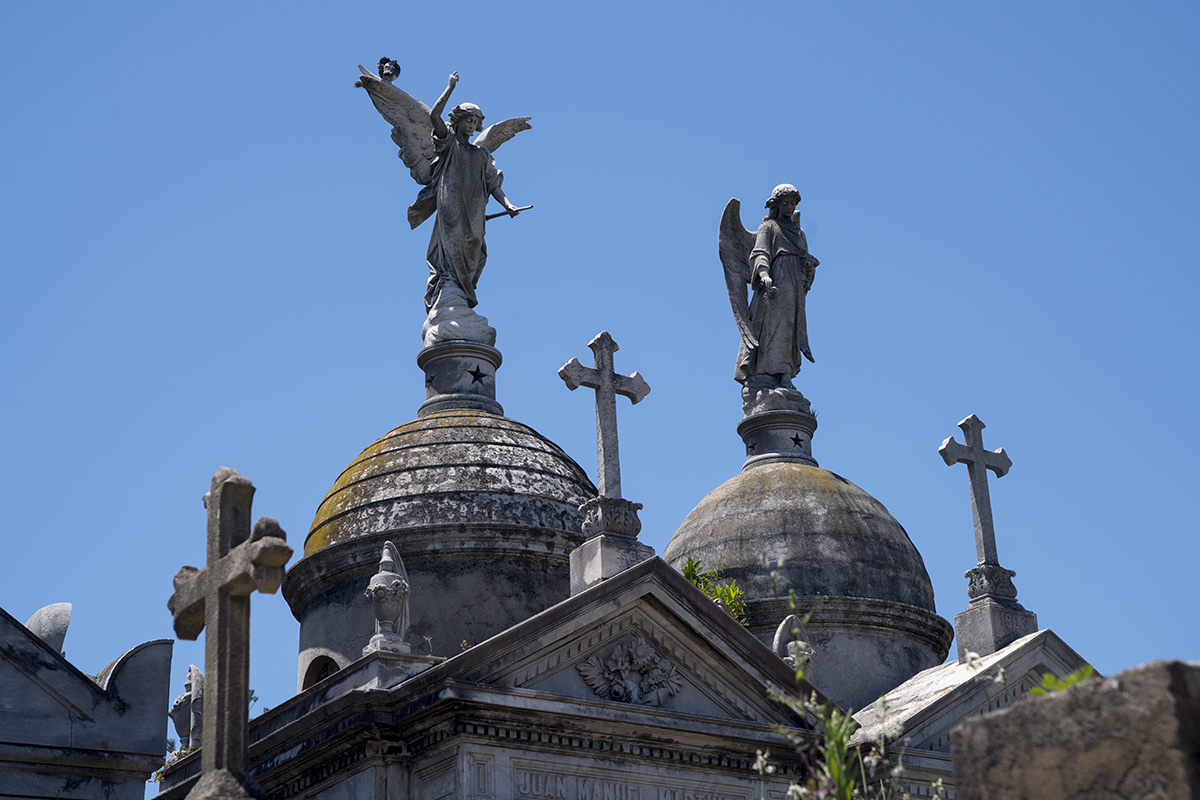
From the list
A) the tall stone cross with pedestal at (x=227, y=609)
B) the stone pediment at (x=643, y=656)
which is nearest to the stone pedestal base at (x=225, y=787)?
the tall stone cross with pedestal at (x=227, y=609)

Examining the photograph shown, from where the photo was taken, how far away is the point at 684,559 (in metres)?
18.2

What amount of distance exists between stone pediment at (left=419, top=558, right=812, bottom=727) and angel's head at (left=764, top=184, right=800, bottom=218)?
780 cm

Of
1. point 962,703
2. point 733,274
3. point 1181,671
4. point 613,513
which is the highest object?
point 733,274

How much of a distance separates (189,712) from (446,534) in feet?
11.3

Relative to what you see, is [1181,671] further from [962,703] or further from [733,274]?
[733,274]

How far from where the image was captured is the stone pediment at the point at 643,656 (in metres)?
12.6

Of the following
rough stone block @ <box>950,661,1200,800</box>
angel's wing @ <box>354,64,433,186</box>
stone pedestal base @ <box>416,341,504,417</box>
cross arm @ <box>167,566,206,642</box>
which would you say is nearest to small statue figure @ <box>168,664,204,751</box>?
stone pedestal base @ <box>416,341,504,417</box>

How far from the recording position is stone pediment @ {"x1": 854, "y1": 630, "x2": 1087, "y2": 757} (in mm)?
14578

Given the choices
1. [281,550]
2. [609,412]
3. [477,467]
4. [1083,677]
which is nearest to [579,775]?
[609,412]

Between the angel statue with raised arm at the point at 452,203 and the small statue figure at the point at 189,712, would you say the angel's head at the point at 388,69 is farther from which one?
the small statue figure at the point at 189,712

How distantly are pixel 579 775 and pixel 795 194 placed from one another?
974 cm

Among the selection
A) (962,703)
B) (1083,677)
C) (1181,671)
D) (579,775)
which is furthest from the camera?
(962,703)

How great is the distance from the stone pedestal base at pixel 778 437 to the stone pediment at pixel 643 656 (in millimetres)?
5277

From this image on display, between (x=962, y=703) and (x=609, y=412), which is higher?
(x=609, y=412)
